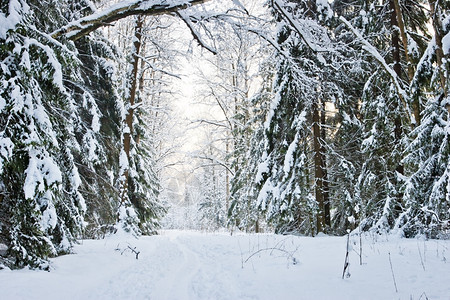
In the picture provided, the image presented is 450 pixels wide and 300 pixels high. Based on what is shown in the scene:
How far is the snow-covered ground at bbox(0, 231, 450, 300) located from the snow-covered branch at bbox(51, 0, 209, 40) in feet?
11.4

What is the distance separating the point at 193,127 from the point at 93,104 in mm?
9726

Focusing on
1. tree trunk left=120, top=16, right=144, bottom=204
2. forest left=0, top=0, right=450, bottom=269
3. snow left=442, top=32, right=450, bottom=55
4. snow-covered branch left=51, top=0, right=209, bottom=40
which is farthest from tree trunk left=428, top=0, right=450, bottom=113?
tree trunk left=120, top=16, right=144, bottom=204

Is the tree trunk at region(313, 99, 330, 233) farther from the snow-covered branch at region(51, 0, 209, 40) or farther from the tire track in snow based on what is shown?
the snow-covered branch at region(51, 0, 209, 40)

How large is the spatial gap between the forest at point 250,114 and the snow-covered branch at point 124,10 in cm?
2

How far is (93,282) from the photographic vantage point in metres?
3.62

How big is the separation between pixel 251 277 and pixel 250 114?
42.0ft

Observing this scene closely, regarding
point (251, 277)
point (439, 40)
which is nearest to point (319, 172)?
point (439, 40)

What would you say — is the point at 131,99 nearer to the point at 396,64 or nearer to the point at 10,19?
the point at 10,19

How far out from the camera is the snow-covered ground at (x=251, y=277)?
2895 mm

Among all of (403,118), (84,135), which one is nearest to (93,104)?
(84,135)

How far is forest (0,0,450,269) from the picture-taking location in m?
3.76

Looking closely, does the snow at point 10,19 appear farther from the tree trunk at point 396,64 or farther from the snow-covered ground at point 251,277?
the tree trunk at point 396,64

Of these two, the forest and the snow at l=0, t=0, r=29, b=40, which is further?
the forest

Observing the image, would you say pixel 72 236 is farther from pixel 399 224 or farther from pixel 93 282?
pixel 399 224
